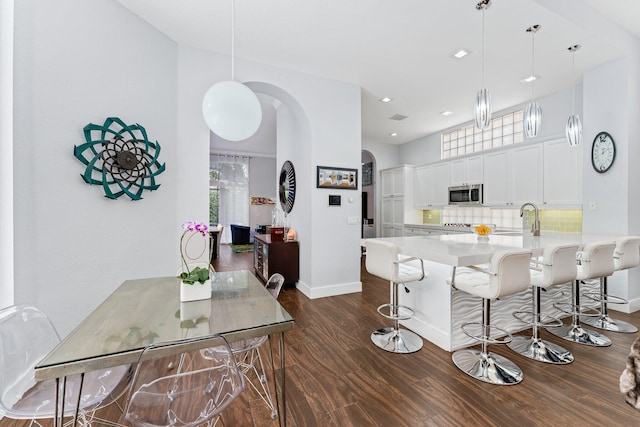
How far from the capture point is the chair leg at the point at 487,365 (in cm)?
195

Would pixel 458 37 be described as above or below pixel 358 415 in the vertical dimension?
above

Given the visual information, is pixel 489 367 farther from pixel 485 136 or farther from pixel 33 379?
pixel 485 136

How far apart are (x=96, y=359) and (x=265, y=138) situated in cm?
730

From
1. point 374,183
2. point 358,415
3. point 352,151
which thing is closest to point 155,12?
point 352,151

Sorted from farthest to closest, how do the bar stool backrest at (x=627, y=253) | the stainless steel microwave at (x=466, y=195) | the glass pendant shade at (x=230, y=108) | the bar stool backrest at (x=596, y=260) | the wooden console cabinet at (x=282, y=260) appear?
1. the stainless steel microwave at (x=466, y=195)
2. the wooden console cabinet at (x=282, y=260)
3. the bar stool backrest at (x=627, y=253)
4. the bar stool backrest at (x=596, y=260)
5. the glass pendant shade at (x=230, y=108)

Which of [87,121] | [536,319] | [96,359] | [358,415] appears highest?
[87,121]

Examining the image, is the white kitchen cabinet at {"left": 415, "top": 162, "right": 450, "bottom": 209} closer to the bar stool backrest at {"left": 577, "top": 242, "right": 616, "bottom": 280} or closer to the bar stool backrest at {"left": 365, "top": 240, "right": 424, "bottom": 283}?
the bar stool backrest at {"left": 577, "top": 242, "right": 616, "bottom": 280}

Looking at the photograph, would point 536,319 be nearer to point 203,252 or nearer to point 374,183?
point 203,252

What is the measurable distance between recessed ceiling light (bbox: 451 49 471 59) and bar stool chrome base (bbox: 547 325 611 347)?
318 cm

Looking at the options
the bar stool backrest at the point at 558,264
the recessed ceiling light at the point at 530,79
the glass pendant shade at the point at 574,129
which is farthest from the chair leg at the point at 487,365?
the recessed ceiling light at the point at 530,79

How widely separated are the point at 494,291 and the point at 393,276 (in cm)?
71

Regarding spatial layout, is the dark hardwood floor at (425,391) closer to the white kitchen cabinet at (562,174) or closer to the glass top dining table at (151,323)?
the glass top dining table at (151,323)

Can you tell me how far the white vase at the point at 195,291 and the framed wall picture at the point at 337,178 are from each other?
2502 millimetres

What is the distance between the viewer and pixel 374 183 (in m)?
7.56
